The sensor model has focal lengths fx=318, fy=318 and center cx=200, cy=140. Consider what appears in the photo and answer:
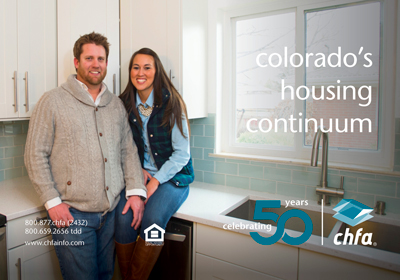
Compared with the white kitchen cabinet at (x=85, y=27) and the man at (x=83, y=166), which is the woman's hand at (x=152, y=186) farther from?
the white kitchen cabinet at (x=85, y=27)

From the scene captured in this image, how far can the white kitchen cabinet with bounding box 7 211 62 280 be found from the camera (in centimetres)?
144

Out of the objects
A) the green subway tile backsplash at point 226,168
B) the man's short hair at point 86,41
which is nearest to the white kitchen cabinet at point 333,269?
the green subway tile backsplash at point 226,168

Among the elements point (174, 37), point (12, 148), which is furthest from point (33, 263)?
point (174, 37)

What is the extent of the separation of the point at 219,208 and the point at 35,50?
4.31ft

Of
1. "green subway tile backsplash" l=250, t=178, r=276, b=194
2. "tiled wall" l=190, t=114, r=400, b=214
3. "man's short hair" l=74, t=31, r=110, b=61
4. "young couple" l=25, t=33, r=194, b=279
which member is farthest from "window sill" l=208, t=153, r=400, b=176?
"man's short hair" l=74, t=31, r=110, b=61

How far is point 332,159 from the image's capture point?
192 cm

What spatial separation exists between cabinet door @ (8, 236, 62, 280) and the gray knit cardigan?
276 millimetres

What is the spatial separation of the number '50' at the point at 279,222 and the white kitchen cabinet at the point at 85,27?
118 cm

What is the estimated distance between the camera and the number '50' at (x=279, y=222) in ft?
4.52

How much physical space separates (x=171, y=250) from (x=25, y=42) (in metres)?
1.35

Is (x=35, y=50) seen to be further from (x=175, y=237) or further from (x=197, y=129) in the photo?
(x=175, y=237)

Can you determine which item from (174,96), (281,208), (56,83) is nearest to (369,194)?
(281,208)

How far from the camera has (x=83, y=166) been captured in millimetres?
1511

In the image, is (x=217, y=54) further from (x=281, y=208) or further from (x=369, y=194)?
(x=369, y=194)
